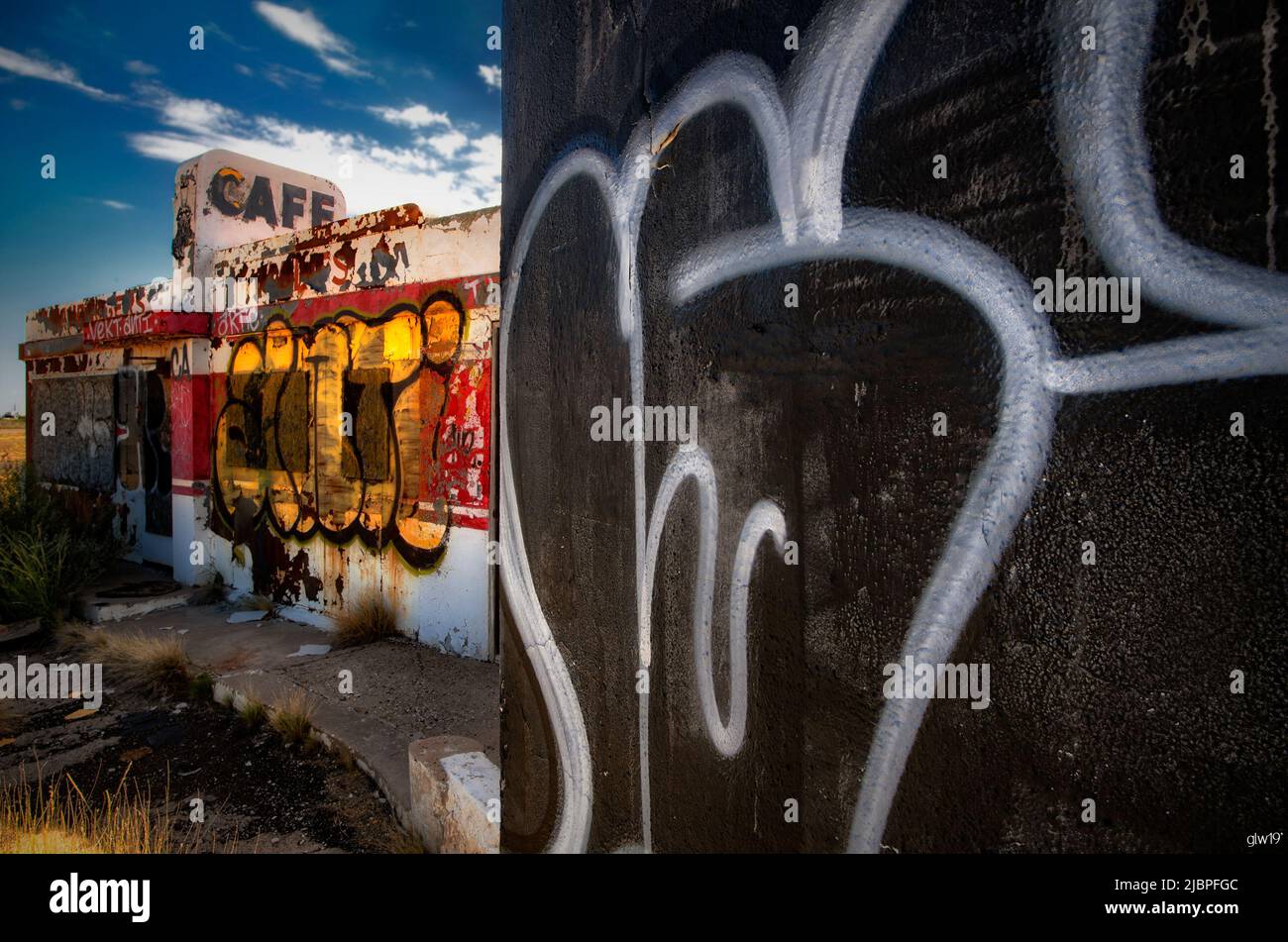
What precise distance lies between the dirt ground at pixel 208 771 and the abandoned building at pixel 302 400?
143cm

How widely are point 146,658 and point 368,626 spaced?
5.53 feet

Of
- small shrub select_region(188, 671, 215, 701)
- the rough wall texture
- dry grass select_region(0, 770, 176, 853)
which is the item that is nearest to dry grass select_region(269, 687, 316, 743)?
dry grass select_region(0, 770, 176, 853)

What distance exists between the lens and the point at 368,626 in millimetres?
5816

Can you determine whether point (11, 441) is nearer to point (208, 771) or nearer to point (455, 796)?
point (208, 771)

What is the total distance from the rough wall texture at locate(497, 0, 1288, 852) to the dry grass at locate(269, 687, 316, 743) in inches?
130

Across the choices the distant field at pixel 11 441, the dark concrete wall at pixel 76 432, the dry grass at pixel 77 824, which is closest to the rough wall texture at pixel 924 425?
the dry grass at pixel 77 824

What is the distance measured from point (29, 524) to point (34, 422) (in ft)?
12.9

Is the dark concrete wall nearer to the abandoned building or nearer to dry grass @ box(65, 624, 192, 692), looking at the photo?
the abandoned building

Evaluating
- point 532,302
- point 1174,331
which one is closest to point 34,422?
point 532,302

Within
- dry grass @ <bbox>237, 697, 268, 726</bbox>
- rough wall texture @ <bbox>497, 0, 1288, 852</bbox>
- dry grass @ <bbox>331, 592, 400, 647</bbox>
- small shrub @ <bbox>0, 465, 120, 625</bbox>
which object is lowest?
dry grass @ <bbox>237, 697, 268, 726</bbox>

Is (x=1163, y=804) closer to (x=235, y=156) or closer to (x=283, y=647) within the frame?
(x=283, y=647)

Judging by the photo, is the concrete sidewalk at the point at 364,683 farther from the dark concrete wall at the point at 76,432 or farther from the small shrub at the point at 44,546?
the dark concrete wall at the point at 76,432

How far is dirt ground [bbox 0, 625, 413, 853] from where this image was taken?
3473 millimetres

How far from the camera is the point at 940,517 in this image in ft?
3.39
